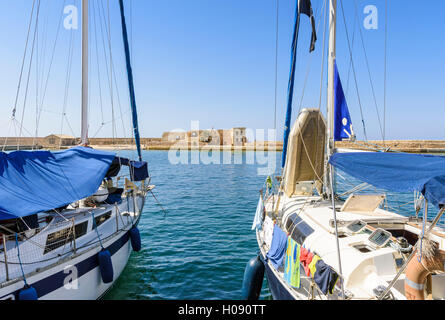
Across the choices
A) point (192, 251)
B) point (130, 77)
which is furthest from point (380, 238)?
point (130, 77)

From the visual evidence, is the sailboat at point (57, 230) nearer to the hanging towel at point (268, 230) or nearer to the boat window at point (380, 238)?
the hanging towel at point (268, 230)

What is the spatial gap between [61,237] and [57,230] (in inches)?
12.7

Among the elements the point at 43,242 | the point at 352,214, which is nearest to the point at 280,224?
the point at 352,214

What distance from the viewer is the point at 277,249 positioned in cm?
770

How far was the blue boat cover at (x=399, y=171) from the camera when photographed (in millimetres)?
4520

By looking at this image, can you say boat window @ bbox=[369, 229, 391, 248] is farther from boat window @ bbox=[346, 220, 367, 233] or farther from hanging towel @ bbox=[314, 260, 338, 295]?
hanging towel @ bbox=[314, 260, 338, 295]

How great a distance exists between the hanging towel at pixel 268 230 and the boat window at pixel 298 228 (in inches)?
23.4

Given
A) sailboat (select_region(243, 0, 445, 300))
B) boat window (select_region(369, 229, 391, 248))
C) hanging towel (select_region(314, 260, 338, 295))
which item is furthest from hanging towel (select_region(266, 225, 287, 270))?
boat window (select_region(369, 229, 391, 248))

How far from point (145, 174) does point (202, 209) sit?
7.98 meters

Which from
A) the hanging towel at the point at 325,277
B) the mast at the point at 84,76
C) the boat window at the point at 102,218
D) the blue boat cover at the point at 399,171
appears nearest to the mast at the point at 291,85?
the blue boat cover at the point at 399,171

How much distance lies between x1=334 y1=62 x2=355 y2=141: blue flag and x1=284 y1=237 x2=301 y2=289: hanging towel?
16.0 feet

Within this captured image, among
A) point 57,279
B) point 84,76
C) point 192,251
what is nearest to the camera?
point 57,279

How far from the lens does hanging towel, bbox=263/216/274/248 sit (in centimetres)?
872

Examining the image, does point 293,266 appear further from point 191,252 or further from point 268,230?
point 191,252
